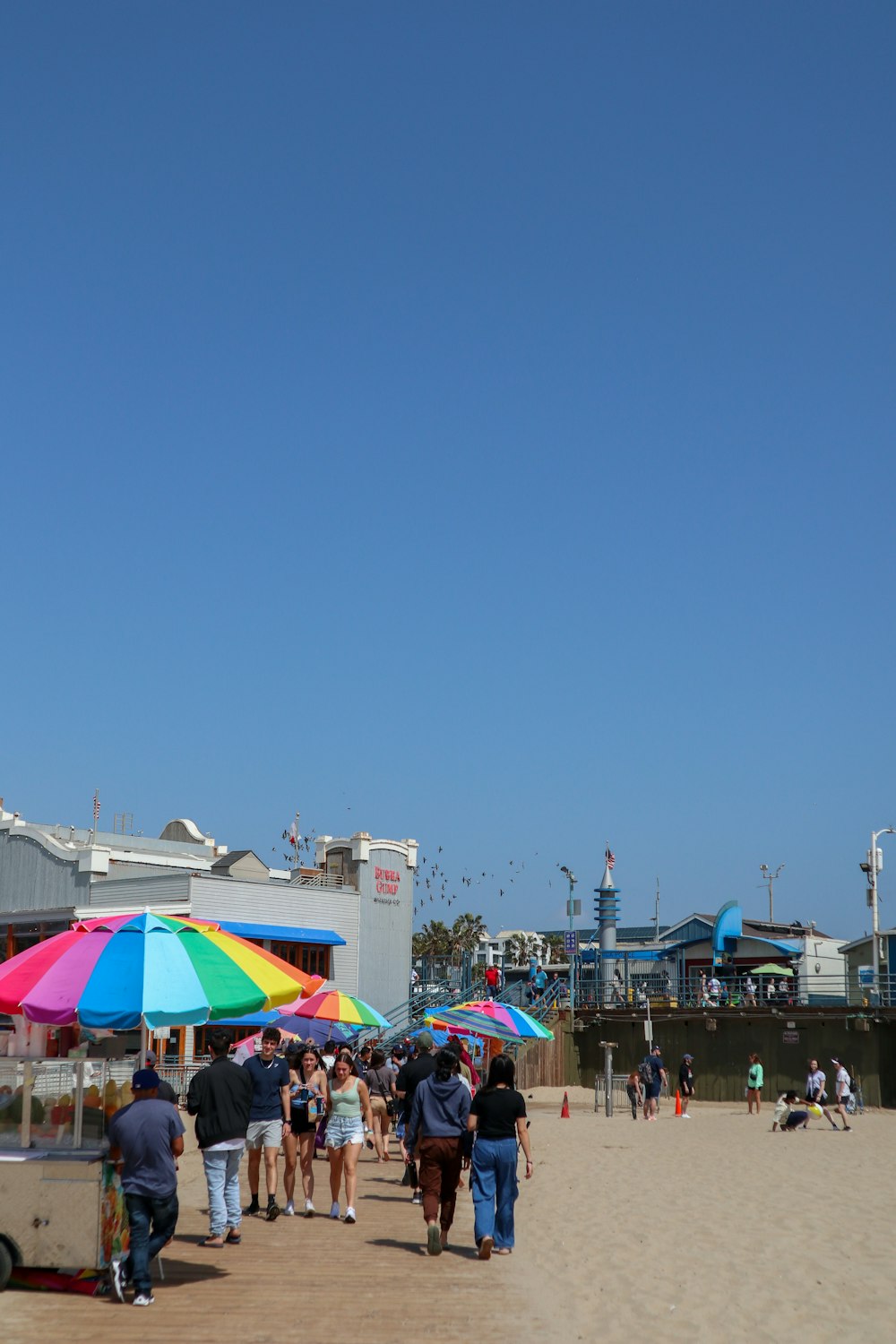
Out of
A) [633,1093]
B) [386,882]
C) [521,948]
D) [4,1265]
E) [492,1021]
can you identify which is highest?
[386,882]

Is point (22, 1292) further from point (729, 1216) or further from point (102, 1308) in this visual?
point (729, 1216)

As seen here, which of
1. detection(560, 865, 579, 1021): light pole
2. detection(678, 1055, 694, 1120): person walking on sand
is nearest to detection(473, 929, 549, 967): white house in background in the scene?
detection(560, 865, 579, 1021): light pole

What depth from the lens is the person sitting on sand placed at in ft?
92.7

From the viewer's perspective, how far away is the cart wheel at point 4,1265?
9703 millimetres

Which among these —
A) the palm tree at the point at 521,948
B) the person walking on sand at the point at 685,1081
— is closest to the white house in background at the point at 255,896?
the person walking on sand at the point at 685,1081

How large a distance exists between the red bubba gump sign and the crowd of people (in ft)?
90.4

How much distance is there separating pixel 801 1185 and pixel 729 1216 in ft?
11.9

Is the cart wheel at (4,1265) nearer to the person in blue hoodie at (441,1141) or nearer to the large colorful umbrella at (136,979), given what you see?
the large colorful umbrella at (136,979)

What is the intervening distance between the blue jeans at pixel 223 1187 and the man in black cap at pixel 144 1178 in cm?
114

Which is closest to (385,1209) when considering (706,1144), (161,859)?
(706,1144)

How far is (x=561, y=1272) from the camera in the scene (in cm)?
1103

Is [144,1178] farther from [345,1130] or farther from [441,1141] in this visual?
[345,1130]

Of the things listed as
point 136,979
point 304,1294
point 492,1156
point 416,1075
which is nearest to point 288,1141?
point 416,1075

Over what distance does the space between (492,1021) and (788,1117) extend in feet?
30.6
